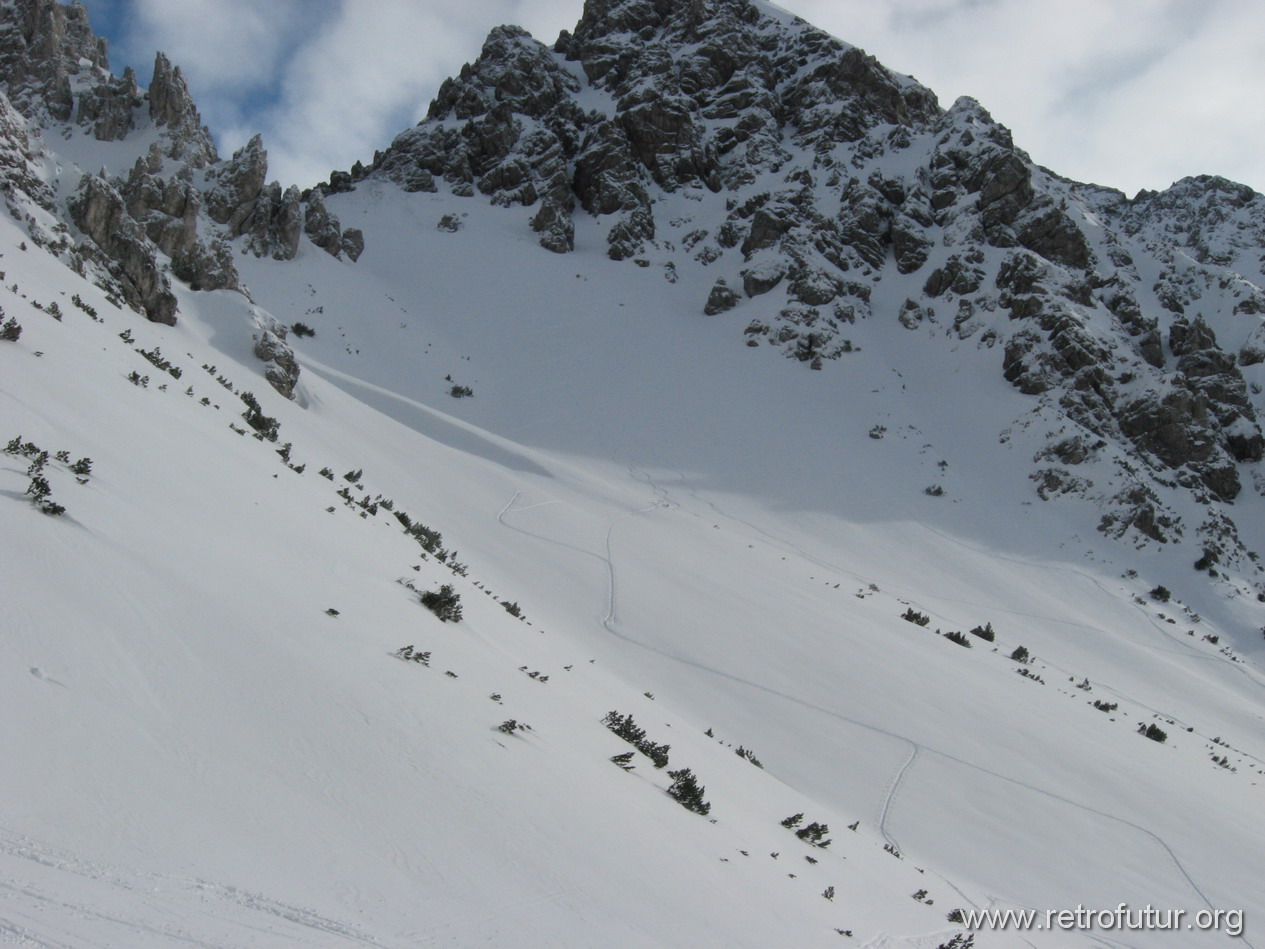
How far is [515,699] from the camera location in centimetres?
691

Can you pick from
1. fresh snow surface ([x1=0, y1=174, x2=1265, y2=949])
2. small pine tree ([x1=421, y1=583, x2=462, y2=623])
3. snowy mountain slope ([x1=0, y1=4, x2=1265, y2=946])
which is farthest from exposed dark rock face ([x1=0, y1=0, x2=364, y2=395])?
small pine tree ([x1=421, y1=583, x2=462, y2=623])

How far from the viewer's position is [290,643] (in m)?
5.25

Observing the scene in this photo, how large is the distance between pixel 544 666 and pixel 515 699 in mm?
2095

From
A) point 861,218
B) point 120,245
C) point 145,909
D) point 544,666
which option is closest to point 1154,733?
point 544,666

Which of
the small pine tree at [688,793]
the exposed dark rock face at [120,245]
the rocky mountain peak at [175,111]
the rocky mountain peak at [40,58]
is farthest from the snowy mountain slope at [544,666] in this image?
the rocky mountain peak at [40,58]

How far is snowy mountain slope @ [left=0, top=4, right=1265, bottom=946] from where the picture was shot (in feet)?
11.2

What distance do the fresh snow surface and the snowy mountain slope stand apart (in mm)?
34

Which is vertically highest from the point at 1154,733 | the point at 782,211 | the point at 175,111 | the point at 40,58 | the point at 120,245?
the point at 782,211

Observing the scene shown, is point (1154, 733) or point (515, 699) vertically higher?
point (1154, 733)

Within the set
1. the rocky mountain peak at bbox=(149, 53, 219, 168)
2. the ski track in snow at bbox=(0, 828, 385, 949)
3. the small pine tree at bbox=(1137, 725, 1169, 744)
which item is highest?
the rocky mountain peak at bbox=(149, 53, 219, 168)

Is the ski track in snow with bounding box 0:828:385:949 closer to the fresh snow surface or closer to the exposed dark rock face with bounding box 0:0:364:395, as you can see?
the fresh snow surface

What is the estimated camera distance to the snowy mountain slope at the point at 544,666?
3428mm

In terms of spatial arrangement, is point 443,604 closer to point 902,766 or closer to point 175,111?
point 902,766

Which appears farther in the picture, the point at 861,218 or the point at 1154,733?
the point at 861,218
